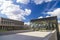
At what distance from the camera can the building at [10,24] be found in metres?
2.28

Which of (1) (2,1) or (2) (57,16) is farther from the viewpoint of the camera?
(1) (2,1)

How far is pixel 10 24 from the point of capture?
2.29 metres

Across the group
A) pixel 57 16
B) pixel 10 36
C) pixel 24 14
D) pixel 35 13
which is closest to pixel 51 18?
pixel 57 16

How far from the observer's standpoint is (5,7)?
2.37 m

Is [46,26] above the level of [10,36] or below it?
above

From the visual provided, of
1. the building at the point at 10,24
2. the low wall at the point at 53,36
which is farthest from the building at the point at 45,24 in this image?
the building at the point at 10,24

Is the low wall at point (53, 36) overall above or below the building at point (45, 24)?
below

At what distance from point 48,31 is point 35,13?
0.33m

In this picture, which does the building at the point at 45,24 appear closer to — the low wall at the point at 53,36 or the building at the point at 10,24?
the low wall at the point at 53,36

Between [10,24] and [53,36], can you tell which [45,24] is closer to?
[53,36]

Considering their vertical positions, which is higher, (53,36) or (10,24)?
(10,24)

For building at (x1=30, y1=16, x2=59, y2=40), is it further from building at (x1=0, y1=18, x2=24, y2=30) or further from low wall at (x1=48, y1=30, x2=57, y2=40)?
building at (x1=0, y1=18, x2=24, y2=30)

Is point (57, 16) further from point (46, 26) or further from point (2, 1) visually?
point (2, 1)

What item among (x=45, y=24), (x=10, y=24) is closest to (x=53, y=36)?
(x=45, y=24)
